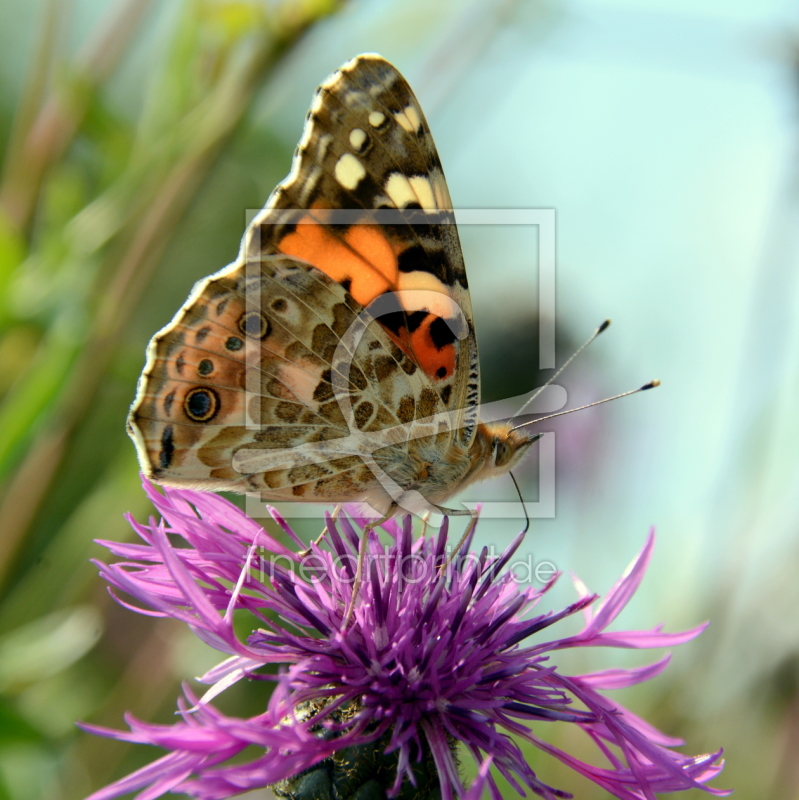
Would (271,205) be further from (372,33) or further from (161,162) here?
(372,33)

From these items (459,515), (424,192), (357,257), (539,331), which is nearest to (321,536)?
(459,515)

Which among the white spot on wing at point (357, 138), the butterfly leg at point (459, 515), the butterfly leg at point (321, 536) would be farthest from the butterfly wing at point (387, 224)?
the butterfly leg at point (321, 536)

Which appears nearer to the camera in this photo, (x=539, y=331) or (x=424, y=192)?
(x=424, y=192)

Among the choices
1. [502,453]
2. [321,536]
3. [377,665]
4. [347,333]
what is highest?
[347,333]

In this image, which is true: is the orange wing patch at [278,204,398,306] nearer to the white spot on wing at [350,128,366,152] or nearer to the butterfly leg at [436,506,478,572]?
the white spot on wing at [350,128,366,152]

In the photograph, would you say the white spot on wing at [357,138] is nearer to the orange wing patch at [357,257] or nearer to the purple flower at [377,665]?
the orange wing patch at [357,257]

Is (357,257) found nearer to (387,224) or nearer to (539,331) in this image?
(387,224)

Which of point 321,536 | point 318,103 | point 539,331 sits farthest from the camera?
point 539,331
